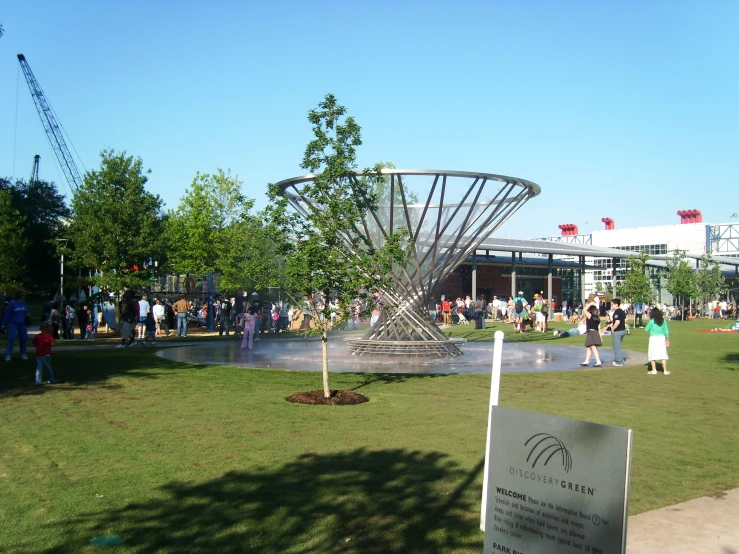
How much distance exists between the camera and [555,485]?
3422mm

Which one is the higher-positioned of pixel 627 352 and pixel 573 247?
pixel 573 247

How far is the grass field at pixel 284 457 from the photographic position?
5.82 metres

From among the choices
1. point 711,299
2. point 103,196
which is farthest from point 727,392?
point 711,299

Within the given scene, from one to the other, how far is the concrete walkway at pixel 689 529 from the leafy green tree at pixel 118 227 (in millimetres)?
31459

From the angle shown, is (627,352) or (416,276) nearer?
(416,276)

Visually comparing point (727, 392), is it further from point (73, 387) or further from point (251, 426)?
point (73, 387)

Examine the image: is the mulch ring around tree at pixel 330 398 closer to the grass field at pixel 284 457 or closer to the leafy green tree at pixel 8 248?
the grass field at pixel 284 457

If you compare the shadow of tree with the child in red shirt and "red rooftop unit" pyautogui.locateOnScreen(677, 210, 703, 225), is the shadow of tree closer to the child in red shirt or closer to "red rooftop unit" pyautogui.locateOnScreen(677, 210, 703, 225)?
the child in red shirt

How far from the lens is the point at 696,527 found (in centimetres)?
606

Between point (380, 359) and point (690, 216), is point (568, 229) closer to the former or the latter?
point (690, 216)

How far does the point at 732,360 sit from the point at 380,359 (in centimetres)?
994

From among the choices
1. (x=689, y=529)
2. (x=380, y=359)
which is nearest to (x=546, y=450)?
(x=689, y=529)

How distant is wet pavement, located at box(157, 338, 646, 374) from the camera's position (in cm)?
1783

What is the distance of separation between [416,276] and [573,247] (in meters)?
41.7
